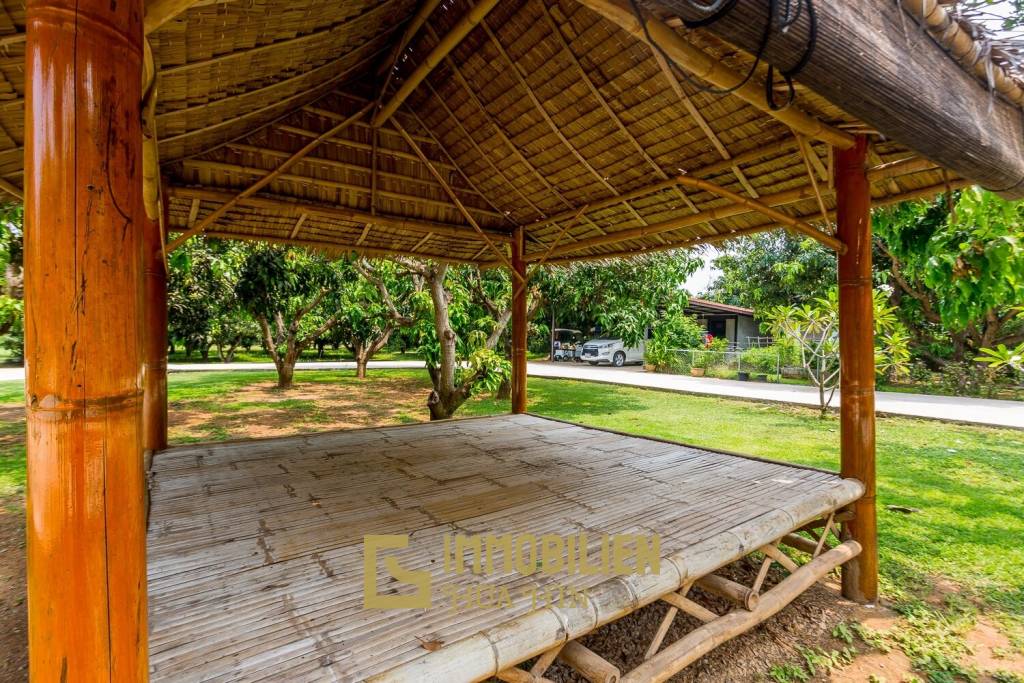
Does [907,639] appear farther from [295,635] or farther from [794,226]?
[295,635]

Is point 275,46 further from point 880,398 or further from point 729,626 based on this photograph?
point 880,398

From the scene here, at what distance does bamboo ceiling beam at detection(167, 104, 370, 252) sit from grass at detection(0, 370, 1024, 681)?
3.30 meters

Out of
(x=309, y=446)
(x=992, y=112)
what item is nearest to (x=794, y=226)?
(x=992, y=112)

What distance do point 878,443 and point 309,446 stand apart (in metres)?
7.12

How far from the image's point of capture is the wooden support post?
5.71 metres

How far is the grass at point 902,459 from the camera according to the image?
291cm

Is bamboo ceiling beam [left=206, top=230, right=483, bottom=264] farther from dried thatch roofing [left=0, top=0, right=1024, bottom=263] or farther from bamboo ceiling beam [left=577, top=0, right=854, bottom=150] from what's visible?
bamboo ceiling beam [left=577, top=0, right=854, bottom=150]

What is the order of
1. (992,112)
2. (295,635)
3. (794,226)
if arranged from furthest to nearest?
(794,226)
(992,112)
(295,635)

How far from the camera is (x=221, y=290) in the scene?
10797mm

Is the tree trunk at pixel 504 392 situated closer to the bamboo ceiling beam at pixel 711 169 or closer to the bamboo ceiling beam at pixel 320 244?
the bamboo ceiling beam at pixel 320 244

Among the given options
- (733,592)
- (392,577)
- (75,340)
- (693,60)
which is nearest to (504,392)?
(733,592)

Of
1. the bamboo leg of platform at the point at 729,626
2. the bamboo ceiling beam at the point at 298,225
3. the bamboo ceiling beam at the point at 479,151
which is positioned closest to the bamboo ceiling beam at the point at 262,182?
the bamboo ceiling beam at the point at 298,225

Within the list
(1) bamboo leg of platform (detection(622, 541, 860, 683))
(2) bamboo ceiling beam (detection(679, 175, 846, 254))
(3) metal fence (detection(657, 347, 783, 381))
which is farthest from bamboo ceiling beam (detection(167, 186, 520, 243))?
(3) metal fence (detection(657, 347, 783, 381))

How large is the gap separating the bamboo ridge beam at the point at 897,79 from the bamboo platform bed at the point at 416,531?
1788 millimetres
